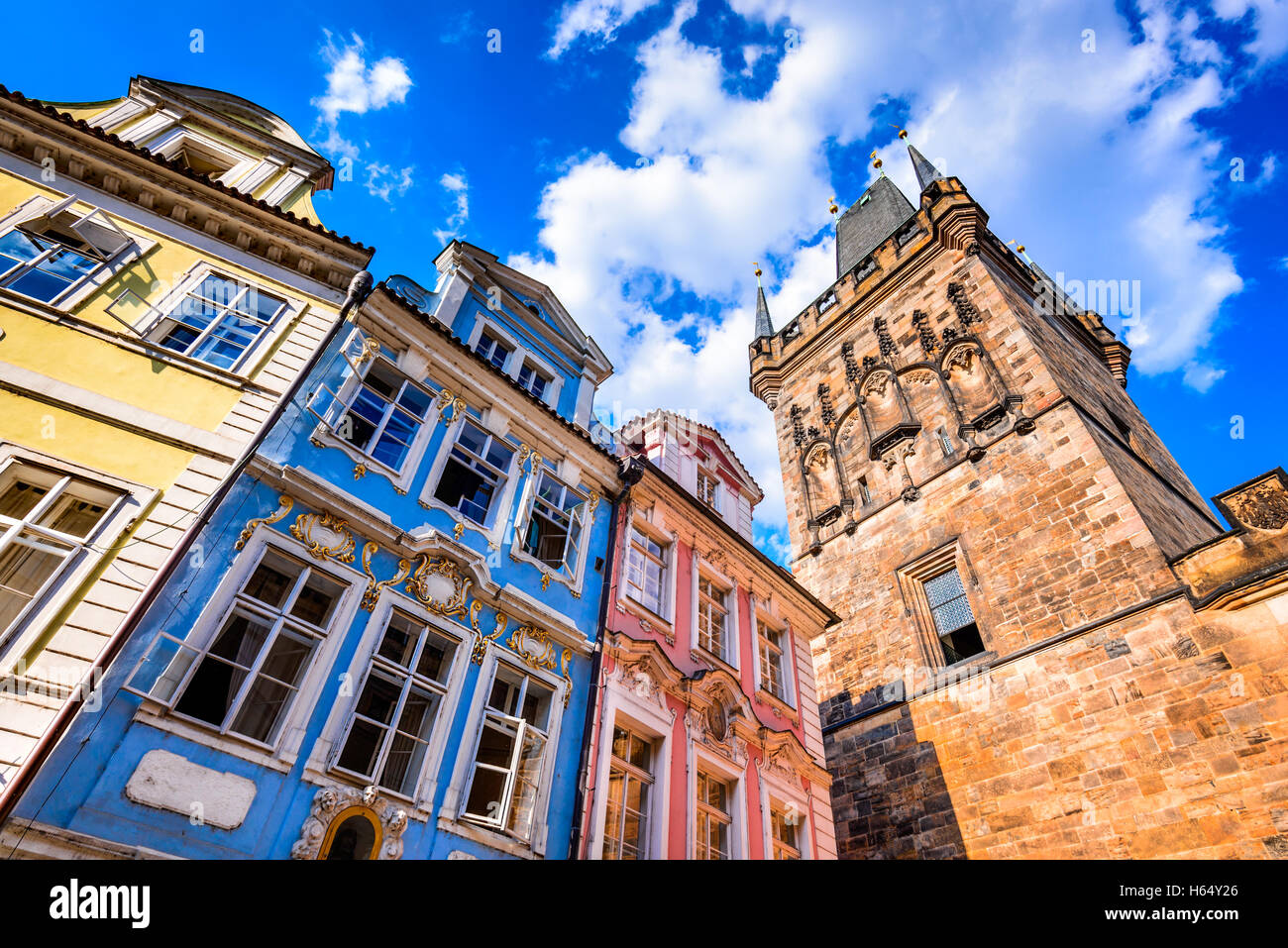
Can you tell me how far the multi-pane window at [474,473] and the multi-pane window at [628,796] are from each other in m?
3.40

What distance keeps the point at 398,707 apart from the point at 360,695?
388 mm

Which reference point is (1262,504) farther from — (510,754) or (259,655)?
(259,655)

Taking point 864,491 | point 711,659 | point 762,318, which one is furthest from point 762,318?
point 711,659

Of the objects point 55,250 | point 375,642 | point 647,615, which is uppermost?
point 55,250

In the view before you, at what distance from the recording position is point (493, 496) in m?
9.72

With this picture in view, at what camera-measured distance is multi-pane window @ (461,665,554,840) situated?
24.6ft

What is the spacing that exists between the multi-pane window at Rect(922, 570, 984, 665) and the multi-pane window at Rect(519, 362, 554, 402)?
10478 millimetres

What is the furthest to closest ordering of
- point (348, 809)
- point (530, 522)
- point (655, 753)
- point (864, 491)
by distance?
point (864, 491) → point (530, 522) → point (655, 753) → point (348, 809)

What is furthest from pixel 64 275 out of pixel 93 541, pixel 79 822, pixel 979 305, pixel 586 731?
pixel 979 305

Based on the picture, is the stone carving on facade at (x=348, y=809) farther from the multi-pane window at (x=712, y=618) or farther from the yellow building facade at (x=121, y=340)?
the multi-pane window at (x=712, y=618)

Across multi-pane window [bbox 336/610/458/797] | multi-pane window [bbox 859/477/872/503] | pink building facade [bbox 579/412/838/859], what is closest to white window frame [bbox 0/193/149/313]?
multi-pane window [bbox 336/610/458/797]

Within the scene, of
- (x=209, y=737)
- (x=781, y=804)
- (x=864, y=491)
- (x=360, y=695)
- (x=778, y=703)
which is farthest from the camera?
(x=864, y=491)

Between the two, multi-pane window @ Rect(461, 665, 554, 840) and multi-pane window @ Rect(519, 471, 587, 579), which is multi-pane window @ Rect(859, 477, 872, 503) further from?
multi-pane window @ Rect(461, 665, 554, 840)

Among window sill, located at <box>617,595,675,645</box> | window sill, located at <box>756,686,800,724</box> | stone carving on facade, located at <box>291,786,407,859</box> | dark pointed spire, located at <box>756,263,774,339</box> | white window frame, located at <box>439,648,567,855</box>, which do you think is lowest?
stone carving on facade, located at <box>291,786,407,859</box>
